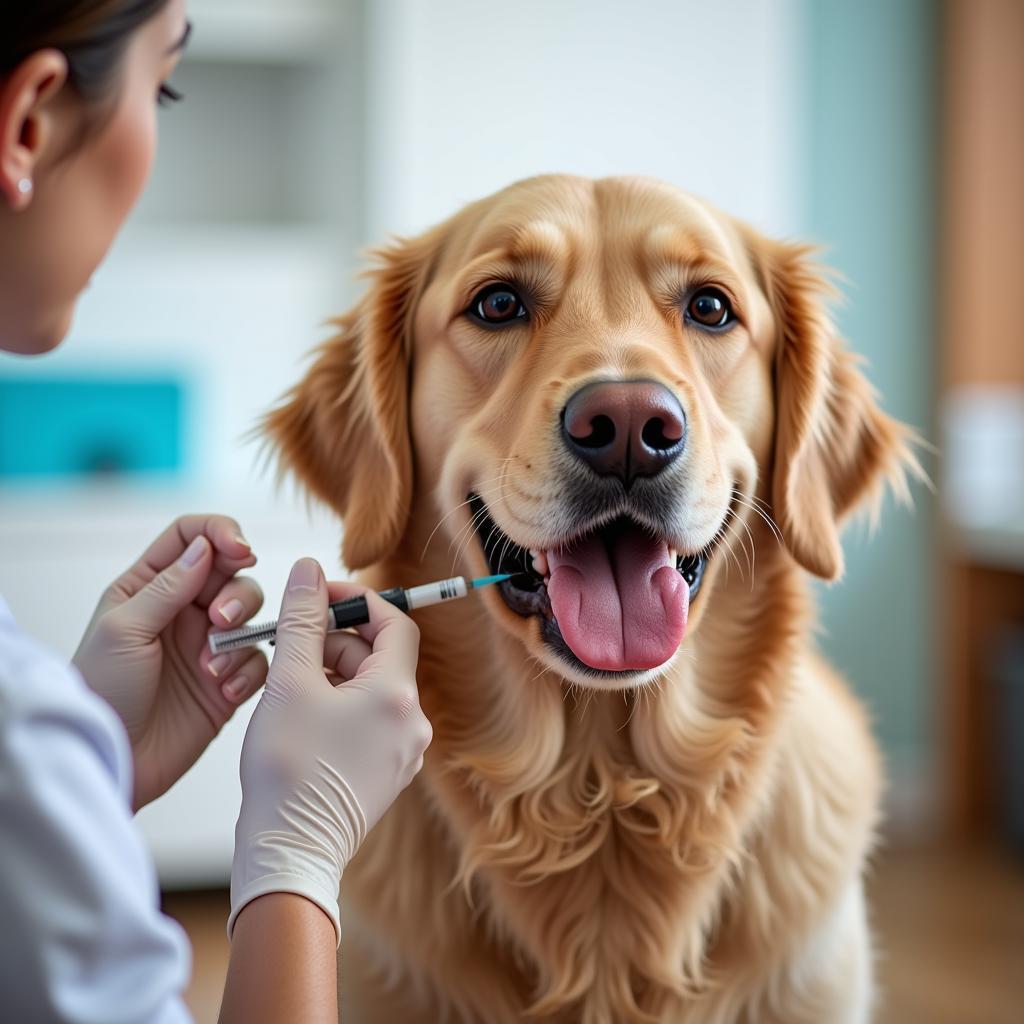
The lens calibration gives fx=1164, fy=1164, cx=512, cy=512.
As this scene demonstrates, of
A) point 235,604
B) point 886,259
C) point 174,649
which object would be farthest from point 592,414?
point 886,259

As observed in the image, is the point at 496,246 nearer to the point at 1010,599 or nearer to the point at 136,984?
the point at 136,984

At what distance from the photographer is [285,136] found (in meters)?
3.83

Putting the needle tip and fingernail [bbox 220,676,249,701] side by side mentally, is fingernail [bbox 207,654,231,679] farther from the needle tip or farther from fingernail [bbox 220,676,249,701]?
the needle tip

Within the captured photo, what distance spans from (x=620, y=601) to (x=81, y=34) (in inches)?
27.8

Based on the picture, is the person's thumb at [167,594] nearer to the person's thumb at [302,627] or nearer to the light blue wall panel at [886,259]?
the person's thumb at [302,627]

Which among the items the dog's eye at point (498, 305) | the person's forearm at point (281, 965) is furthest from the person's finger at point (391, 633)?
the dog's eye at point (498, 305)

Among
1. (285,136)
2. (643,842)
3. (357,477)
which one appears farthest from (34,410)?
(643,842)

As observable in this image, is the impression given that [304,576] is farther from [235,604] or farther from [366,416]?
[366,416]

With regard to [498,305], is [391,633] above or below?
below

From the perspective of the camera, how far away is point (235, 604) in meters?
1.18

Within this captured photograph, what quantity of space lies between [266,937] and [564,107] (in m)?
2.93

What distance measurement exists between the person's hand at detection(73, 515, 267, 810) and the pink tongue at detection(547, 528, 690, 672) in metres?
0.33

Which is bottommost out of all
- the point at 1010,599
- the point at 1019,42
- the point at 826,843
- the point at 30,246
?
the point at 1010,599

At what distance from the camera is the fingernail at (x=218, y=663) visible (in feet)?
3.93
